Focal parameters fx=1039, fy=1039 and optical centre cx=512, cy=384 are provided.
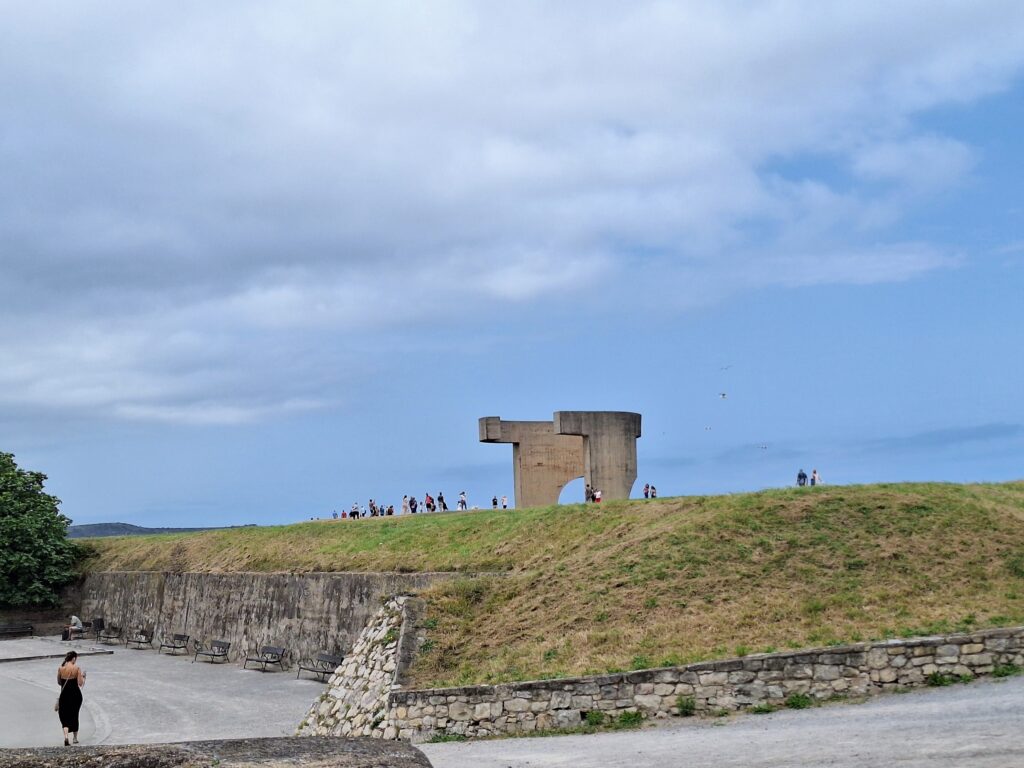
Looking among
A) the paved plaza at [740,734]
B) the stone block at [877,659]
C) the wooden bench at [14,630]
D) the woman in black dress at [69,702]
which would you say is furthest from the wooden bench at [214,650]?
the stone block at [877,659]

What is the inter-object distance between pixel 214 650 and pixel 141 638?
21.3ft

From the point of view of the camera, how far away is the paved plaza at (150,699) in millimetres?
22141

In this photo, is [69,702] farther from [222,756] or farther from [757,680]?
[222,756]

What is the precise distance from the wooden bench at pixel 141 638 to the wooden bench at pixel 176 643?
1831 millimetres

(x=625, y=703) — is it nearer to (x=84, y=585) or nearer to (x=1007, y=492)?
(x=1007, y=492)

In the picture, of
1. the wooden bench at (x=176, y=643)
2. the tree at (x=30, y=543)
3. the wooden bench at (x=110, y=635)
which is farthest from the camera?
the tree at (x=30, y=543)

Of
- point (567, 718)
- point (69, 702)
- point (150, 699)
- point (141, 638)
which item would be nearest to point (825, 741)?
point (567, 718)

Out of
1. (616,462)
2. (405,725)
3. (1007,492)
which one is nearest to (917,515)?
(1007,492)

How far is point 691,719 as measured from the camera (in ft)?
51.8

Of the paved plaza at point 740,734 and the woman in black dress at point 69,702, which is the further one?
the woman in black dress at point 69,702

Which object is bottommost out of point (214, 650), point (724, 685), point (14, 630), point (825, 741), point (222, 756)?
point (214, 650)

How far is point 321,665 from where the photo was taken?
30.5m

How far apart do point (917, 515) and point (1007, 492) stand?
18.4 feet

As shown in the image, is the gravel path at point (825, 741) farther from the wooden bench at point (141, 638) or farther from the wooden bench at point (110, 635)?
the wooden bench at point (110, 635)
